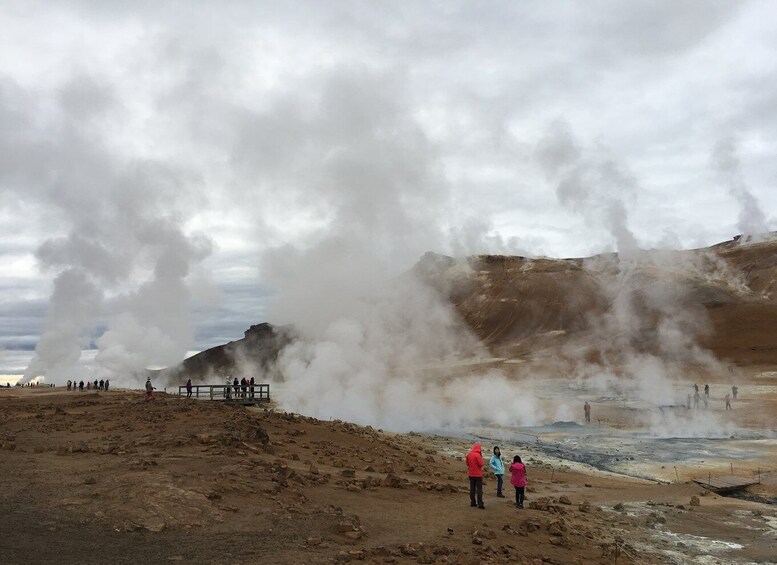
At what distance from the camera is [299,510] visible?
1048 centimetres

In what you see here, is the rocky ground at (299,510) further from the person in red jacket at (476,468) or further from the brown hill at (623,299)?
the brown hill at (623,299)

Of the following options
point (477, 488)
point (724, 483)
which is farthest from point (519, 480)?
point (724, 483)

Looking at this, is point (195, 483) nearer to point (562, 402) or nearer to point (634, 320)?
point (562, 402)

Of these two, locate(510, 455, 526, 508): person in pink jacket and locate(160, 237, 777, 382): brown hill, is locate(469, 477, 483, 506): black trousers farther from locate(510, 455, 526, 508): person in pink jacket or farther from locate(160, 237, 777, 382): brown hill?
locate(160, 237, 777, 382): brown hill

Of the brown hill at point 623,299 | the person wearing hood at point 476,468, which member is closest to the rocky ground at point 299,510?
the person wearing hood at point 476,468

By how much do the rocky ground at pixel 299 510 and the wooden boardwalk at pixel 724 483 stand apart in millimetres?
542

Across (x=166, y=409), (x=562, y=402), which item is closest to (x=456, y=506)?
(x=166, y=409)

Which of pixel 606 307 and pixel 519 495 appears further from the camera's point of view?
pixel 606 307

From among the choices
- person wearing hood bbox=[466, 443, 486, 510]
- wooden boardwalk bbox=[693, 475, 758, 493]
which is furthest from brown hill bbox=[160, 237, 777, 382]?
person wearing hood bbox=[466, 443, 486, 510]

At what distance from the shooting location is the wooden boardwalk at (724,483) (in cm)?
1658

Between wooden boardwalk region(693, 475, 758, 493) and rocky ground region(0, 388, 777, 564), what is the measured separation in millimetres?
542

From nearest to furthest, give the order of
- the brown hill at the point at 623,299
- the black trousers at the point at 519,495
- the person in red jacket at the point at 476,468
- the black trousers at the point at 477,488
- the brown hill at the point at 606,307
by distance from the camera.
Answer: the person in red jacket at the point at 476,468 < the black trousers at the point at 477,488 < the black trousers at the point at 519,495 < the brown hill at the point at 606,307 < the brown hill at the point at 623,299

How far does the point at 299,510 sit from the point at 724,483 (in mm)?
12421

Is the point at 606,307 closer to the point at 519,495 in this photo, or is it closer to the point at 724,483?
the point at 724,483
